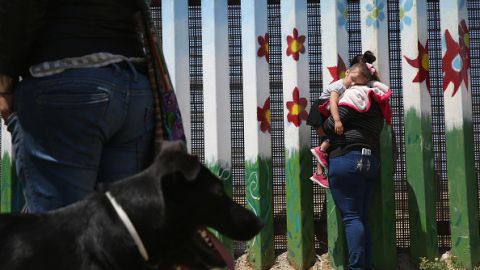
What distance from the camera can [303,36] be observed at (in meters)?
5.00

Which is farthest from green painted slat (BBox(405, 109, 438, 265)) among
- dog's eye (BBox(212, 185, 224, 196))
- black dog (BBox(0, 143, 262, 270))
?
black dog (BBox(0, 143, 262, 270))

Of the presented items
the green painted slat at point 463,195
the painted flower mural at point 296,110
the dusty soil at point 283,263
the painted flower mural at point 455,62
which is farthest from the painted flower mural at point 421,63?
the dusty soil at point 283,263

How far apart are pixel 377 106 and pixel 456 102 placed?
854 mm

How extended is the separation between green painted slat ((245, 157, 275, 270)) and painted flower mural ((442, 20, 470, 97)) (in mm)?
1594

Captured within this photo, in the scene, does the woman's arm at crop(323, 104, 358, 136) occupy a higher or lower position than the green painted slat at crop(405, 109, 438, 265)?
higher

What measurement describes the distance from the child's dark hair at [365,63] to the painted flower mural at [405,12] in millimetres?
414

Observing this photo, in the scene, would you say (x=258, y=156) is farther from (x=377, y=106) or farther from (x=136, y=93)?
(x=136, y=93)

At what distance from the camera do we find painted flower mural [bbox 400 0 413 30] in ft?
16.5

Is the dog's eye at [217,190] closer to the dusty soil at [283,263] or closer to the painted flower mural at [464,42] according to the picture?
the dusty soil at [283,263]

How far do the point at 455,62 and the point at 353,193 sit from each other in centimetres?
152

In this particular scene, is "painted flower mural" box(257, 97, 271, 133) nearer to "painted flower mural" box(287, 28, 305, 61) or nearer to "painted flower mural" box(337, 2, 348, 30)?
"painted flower mural" box(287, 28, 305, 61)

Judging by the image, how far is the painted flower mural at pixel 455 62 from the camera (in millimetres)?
5014

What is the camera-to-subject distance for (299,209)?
4.96m

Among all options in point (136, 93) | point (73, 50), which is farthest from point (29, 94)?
point (136, 93)
